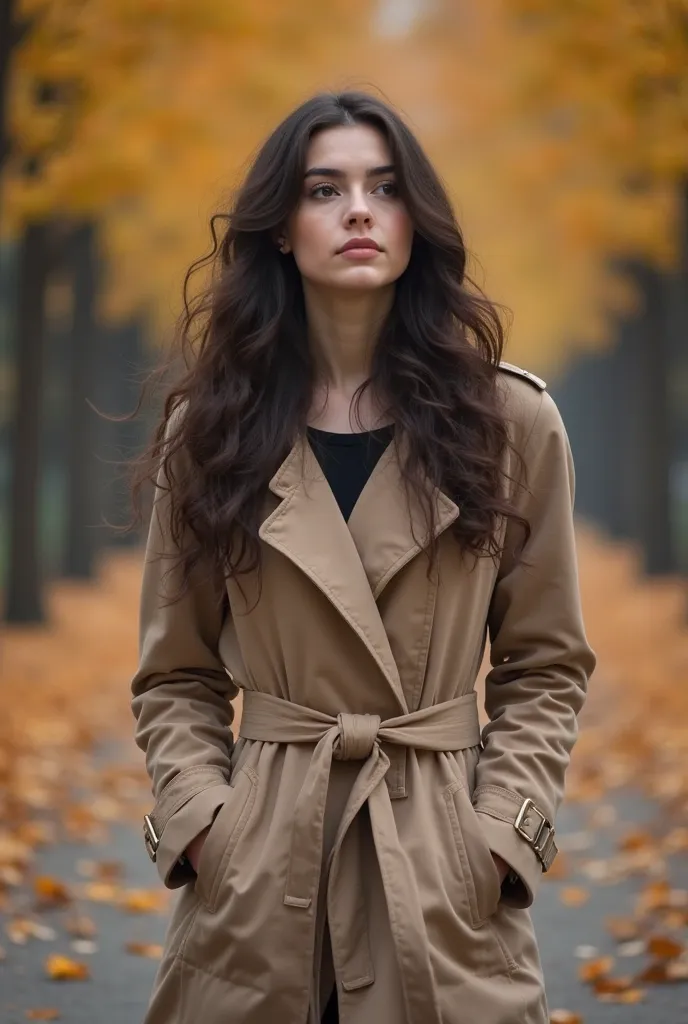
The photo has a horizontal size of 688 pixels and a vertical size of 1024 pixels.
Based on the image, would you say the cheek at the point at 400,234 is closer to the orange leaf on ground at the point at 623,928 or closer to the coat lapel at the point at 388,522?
the coat lapel at the point at 388,522

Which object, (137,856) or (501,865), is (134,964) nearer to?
(137,856)

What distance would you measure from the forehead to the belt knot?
3.67 feet

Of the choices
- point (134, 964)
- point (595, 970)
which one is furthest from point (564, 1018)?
point (134, 964)

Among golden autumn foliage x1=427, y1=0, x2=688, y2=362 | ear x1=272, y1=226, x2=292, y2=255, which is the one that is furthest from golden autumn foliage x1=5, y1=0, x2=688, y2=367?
ear x1=272, y1=226, x2=292, y2=255

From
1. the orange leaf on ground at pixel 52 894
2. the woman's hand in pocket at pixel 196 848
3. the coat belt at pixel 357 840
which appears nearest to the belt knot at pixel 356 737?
the coat belt at pixel 357 840

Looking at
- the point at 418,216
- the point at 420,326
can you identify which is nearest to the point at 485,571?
the point at 420,326

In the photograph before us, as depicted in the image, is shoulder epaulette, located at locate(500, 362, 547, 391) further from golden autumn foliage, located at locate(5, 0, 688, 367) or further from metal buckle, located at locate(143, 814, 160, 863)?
golden autumn foliage, located at locate(5, 0, 688, 367)

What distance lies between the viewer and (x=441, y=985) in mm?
2863

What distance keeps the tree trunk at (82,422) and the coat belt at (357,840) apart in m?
14.3

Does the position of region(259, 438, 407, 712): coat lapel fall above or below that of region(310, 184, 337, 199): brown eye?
below

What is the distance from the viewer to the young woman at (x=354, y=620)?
2.91m

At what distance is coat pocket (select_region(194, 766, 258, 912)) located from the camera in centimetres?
297

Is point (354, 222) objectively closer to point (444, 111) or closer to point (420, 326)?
point (420, 326)

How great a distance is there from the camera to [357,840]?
2973 mm
